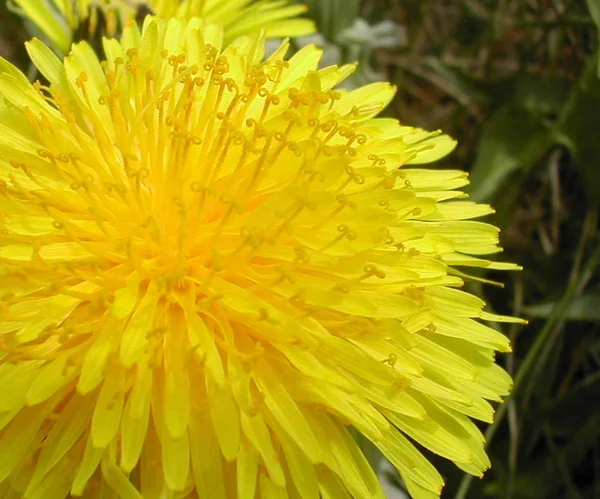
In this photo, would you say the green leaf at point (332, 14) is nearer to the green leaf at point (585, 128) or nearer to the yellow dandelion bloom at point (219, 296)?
the green leaf at point (585, 128)

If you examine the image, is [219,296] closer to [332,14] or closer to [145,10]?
[145,10]

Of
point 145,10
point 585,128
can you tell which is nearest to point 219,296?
point 145,10

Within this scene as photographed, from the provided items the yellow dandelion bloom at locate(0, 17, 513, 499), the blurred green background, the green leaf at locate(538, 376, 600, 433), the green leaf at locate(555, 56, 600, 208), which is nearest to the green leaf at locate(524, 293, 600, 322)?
the blurred green background

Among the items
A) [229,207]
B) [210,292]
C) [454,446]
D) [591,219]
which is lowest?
[454,446]

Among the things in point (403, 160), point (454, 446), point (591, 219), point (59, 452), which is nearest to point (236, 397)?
point (59, 452)

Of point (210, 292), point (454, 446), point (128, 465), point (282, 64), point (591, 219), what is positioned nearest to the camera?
point (128, 465)

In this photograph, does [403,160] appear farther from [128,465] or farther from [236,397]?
[128,465]

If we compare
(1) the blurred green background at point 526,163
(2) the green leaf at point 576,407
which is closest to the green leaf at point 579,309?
(1) the blurred green background at point 526,163
